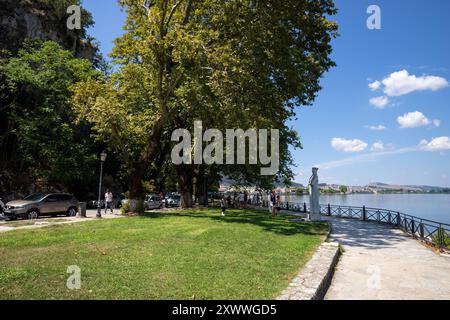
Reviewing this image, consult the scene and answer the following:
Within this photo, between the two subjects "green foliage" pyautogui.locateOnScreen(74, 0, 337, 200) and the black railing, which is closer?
the black railing

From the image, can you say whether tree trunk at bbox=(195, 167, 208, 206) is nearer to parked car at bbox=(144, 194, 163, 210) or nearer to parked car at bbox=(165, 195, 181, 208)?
parked car at bbox=(144, 194, 163, 210)

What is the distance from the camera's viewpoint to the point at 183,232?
1442 cm

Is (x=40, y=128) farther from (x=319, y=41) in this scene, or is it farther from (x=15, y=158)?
(x=319, y=41)

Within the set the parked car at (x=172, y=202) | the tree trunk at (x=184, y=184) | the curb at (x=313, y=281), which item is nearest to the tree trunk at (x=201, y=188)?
the tree trunk at (x=184, y=184)

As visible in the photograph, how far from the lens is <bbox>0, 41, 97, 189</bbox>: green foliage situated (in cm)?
3234

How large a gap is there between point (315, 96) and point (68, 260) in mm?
20080

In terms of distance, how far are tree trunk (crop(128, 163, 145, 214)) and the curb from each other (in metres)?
14.8

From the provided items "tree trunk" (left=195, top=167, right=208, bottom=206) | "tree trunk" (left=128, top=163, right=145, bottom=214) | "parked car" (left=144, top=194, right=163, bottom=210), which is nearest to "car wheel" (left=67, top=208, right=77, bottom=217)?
"tree trunk" (left=128, top=163, right=145, bottom=214)

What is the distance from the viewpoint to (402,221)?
856 inches

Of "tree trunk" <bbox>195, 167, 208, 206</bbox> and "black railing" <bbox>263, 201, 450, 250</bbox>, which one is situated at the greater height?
"tree trunk" <bbox>195, 167, 208, 206</bbox>

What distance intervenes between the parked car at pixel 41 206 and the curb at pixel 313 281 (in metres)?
19.0

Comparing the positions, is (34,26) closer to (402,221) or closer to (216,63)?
(216,63)

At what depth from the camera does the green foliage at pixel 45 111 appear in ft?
106

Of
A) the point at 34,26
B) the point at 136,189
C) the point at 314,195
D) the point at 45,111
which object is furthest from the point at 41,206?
the point at 34,26
